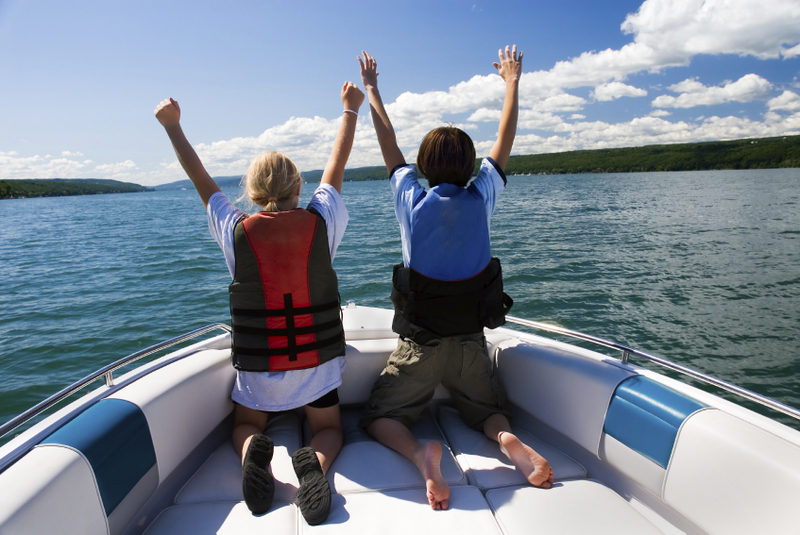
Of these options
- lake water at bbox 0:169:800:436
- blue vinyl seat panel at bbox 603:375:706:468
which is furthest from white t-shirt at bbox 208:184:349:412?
lake water at bbox 0:169:800:436

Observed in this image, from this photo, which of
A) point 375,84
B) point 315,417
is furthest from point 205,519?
point 375,84

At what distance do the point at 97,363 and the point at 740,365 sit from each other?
8497 millimetres

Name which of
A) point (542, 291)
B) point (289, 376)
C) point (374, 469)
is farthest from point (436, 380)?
point (542, 291)

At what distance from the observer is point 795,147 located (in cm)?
8481

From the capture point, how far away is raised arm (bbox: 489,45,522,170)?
7.51ft

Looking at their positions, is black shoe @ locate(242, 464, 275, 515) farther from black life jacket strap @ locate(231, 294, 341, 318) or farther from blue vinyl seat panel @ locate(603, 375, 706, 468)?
blue vinyl seat panel @ locate(603, 375, 706, 468)

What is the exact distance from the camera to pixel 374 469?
2.01 metres

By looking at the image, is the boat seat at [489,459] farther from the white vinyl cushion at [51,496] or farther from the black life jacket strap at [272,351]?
the white vinyl cushion at [51,496]

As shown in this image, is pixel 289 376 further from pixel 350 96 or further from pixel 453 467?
pixel 350 96

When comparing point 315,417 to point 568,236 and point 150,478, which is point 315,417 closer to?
point 150,478

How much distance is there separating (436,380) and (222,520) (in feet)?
3.55

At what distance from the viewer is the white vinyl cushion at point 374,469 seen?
1917 millimetres

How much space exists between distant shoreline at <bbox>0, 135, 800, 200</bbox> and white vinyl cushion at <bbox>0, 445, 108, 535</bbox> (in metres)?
77.6

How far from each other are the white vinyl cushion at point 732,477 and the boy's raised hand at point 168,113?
7.94 feet
